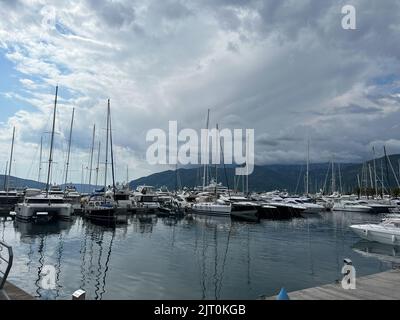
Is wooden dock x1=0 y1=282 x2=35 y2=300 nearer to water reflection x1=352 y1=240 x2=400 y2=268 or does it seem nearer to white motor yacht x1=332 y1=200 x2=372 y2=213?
water reflection x1=352 y1=240 x2=400 y2=268

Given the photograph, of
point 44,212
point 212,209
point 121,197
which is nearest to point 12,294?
point 44,212

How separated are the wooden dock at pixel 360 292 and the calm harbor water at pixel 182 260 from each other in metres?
4.97

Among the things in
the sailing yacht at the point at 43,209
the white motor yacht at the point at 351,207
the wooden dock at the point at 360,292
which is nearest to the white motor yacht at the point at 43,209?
the sailing yacht at the point at 43,209

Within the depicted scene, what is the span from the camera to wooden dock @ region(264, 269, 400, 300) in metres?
12.8

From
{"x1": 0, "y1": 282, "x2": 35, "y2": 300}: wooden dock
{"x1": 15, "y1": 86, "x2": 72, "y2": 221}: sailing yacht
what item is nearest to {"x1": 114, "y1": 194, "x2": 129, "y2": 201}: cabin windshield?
{"x1": 15, "y1": 86, "x2": 72, "y2": 221}: sailing yacht

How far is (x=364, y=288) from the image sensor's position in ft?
46.3

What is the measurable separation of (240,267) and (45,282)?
1299 cm

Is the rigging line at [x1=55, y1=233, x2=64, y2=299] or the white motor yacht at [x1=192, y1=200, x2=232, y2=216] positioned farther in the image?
the white motor yacht at [x1=192, y1=200, x2=232, y2=216]

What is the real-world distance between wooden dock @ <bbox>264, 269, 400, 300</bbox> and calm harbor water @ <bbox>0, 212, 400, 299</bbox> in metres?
4.97

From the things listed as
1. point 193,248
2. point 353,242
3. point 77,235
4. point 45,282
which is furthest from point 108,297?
point 353,242

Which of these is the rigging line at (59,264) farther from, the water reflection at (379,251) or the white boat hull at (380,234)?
the white boat hull at (380,234)

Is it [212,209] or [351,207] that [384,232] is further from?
[351,207]

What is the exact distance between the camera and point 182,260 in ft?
→ 90.8
